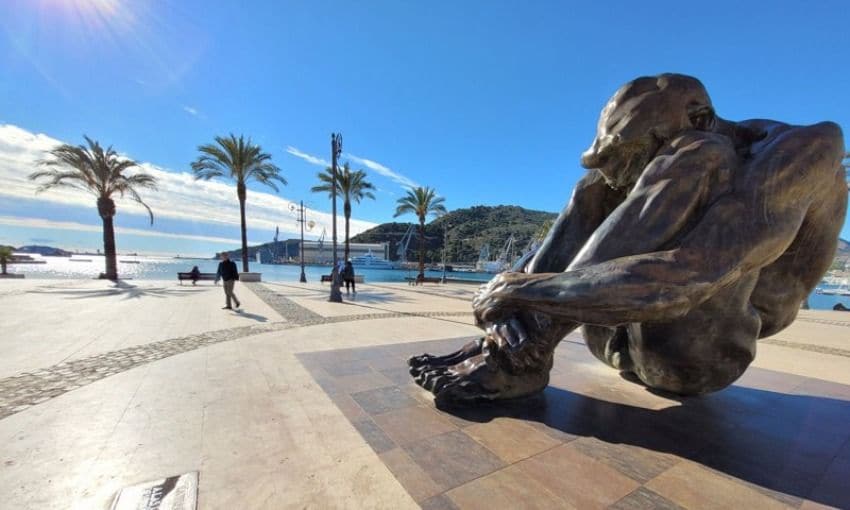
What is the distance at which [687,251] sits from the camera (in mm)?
2078

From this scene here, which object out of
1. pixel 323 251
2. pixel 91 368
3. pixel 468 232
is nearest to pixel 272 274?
pixel 91 368

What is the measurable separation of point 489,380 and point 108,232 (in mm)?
27545

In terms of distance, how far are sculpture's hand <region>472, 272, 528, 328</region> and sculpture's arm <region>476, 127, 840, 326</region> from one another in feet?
0.32

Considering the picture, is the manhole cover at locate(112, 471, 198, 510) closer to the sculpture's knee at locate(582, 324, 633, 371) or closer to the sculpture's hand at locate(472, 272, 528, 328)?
the sculpture's hand at locate(472, 272, 528, 328)

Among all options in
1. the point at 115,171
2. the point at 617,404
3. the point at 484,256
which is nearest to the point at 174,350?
the point at 617,404

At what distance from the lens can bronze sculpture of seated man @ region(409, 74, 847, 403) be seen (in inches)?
82.1

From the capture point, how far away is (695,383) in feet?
8.98

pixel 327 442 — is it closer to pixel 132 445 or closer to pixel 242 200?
pixel 132 445

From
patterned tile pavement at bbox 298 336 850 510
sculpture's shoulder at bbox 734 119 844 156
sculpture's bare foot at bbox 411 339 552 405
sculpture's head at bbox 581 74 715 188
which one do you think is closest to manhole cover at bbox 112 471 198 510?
patterned tile pavement at bbox 298 336 850 510

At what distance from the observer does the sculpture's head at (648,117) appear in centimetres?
252

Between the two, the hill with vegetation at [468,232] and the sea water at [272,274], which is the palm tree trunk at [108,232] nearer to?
the sea water at [272,274]

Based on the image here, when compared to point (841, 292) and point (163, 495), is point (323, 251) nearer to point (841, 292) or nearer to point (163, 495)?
point (163, 495)

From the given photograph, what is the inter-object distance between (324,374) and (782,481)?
4.07 meters

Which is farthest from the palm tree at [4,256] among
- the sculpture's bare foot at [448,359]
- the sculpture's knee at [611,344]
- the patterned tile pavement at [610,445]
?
the sculpture's knee at [611,344]
